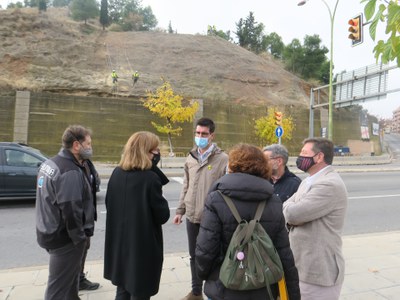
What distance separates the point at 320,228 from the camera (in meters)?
2.54

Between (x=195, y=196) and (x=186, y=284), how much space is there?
123 centimetres

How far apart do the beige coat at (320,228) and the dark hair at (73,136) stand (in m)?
2.00

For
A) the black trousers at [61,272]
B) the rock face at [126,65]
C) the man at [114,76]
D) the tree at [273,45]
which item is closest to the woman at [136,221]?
the black trousers at [61,272]

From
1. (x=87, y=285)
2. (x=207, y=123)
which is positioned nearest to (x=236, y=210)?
(x=207, y=123)

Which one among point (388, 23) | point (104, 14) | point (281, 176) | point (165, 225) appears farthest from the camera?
point (104, 14)

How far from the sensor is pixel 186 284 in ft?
13.2

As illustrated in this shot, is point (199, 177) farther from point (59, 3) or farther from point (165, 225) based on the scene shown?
point (59, 3)

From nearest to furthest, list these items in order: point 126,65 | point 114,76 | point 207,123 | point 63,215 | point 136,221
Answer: point 136,221, point 63,215, point 207,123, point 114,76, point 126,65

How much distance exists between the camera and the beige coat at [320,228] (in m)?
2.48

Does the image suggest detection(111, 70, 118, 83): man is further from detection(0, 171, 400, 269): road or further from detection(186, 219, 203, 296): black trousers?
detection(186, 219, 203, 296): black trousers

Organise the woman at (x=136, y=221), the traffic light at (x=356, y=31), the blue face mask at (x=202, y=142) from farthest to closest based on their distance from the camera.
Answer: the traffic light at (x=356, y=31), the blue face mask at (x=202, y=142), the woman at (x=136, y=221)

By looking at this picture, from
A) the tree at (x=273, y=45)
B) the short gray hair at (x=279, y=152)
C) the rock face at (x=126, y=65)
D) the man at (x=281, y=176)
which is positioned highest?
the tree at (x=273, y=45)

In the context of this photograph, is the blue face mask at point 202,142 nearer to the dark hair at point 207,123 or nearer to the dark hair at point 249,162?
the dark hair at point 207,123

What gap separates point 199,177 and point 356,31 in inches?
492
